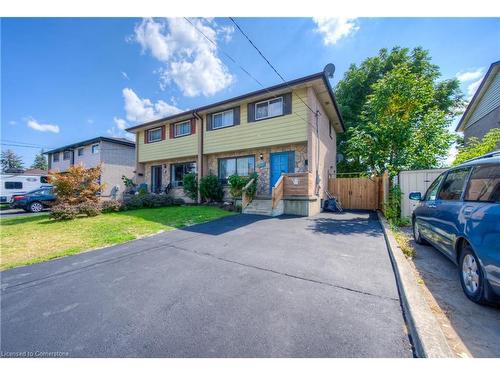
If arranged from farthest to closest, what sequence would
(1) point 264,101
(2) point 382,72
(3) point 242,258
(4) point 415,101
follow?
(2) point 382,72 < (1) point 264,101 < (4) point 415,101 < (3) point 242,258

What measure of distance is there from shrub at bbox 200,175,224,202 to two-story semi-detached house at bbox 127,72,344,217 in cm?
83

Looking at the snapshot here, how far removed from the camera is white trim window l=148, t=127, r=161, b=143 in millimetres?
15921

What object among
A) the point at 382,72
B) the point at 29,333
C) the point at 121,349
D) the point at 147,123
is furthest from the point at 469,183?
the point at 382,72

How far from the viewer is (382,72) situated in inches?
699

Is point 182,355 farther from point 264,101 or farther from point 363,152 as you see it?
point 363,152

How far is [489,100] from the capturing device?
1247cm

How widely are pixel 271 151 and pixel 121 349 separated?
405 inches

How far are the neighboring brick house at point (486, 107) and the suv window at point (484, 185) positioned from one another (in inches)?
558

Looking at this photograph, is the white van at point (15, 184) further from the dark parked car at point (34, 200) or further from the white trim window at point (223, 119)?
the white trim window at point (223, 119)

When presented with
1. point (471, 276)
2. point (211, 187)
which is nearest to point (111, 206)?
point (211, 187)

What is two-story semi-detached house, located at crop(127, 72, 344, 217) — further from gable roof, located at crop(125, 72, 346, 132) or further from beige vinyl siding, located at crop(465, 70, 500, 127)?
beige vinyl siding, located at crop(465, 70, 500, 127)

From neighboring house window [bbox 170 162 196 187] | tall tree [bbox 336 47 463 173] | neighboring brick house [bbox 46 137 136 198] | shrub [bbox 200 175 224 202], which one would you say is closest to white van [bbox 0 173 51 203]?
neighboring brick house [bbox 46 137 136 198]

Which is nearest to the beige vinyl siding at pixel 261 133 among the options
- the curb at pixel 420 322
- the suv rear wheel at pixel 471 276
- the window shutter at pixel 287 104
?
the window shutter at pixel 287 104

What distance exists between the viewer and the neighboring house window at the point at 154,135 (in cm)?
1592
